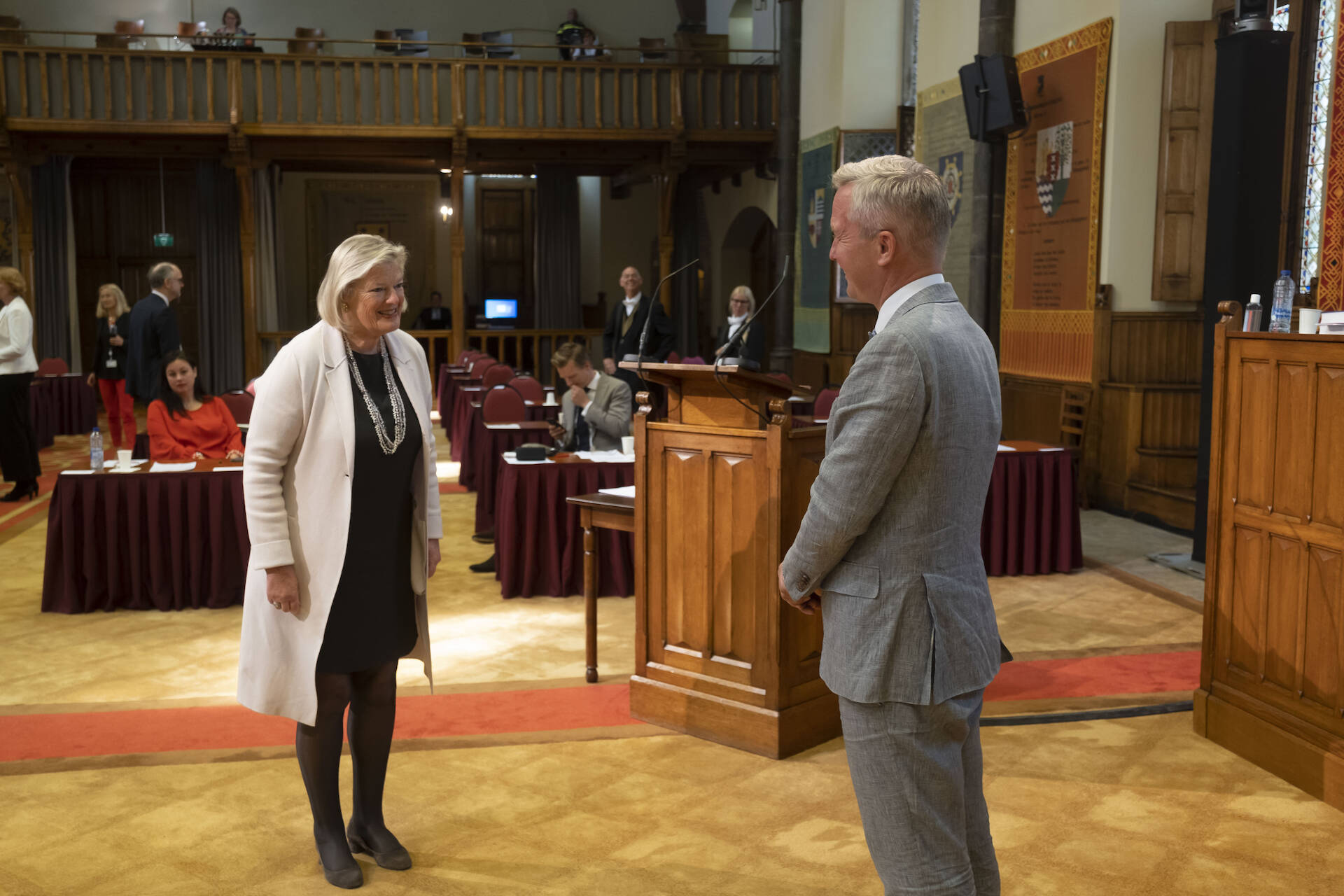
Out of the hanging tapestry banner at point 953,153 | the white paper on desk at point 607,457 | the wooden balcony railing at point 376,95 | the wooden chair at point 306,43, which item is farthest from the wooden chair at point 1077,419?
the wooden chair at point 306,43

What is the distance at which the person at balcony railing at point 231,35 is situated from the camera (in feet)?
42.1

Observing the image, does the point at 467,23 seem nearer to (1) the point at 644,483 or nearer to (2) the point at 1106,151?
(2) the point at 1106,151

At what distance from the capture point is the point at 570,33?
51.4 feet

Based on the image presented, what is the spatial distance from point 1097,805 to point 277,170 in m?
15.4

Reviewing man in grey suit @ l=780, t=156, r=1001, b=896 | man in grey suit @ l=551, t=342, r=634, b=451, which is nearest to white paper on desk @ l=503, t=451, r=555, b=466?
man in grey suit @ l=551, t=342, r=634, b=451

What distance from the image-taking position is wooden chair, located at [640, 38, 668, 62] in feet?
43.9

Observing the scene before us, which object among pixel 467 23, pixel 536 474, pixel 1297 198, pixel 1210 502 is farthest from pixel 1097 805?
pixel 467 23

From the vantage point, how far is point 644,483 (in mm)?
3729

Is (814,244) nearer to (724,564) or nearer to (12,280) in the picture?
(12,280)

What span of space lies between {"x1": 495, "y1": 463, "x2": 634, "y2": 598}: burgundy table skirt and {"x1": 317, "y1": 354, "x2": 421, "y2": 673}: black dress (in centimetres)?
271

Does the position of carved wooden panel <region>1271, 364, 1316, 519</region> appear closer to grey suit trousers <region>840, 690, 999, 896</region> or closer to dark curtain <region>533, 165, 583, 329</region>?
grey suit trousers <region>840, 690, 999, 896</region>

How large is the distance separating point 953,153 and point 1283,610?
24.1ft

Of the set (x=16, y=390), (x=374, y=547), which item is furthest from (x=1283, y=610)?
(x=16, y=390)

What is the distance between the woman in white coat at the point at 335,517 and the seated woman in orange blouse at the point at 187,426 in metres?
3.17
